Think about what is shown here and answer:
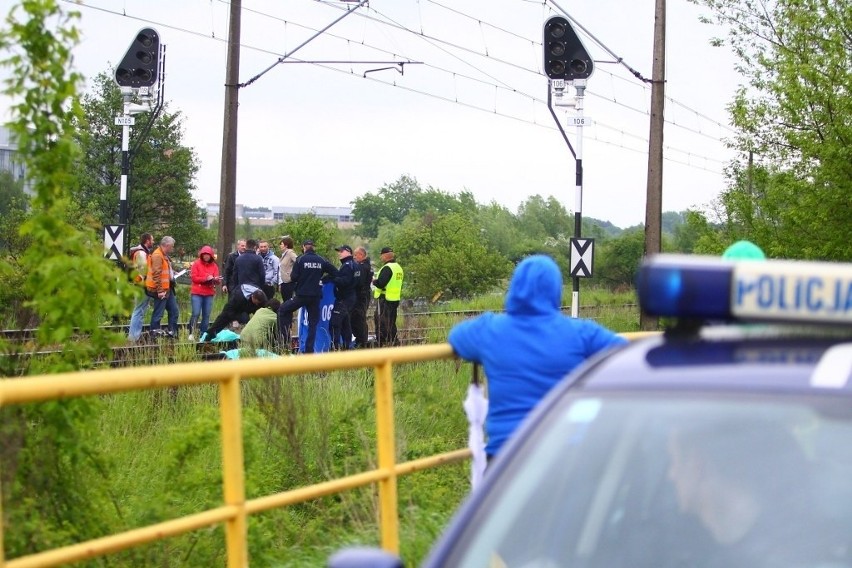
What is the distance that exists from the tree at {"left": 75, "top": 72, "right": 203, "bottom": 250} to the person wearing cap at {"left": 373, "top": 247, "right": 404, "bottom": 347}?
30920 mm

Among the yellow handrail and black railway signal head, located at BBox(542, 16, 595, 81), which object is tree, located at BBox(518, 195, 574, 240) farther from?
the yellow handrail

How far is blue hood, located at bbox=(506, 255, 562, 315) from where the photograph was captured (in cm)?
566

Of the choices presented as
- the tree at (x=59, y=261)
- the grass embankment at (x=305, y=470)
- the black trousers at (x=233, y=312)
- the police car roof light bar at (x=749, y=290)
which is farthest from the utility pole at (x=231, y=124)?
the police car roof light bar at (x=749, y=290)

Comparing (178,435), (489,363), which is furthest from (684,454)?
(178,435)

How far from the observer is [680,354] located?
134 inches

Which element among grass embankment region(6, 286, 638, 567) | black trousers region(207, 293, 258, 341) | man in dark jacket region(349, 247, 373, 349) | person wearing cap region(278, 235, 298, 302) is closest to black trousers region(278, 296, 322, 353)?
black trousers region(207, 293, 258, 341)

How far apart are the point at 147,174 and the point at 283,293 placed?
32687 millimetres

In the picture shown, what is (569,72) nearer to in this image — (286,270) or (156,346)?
(286,270)

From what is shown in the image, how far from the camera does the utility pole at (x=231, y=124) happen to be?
2628 centimetres

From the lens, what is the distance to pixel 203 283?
71.3 feet

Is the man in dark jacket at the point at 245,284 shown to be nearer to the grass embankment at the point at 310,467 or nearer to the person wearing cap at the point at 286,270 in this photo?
the person wearing cap at the point at 286,270

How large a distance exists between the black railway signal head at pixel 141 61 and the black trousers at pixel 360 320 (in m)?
4.94

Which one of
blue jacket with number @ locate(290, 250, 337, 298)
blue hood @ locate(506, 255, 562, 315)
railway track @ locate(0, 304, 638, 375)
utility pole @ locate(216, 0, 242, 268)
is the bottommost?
railway track @ locate(0, 304, 638, 375)

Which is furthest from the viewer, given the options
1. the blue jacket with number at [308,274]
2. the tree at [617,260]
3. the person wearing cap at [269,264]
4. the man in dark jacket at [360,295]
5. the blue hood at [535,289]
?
the tree at [617,260]
